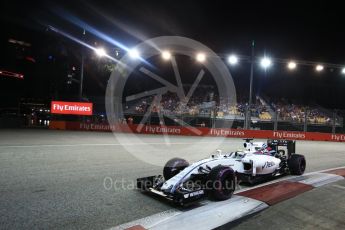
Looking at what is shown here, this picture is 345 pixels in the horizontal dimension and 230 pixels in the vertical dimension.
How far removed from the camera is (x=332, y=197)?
238 inches

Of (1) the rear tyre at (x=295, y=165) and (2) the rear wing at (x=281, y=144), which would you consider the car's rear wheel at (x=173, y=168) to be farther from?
(1) the rear tyre at (x=295, y=165)

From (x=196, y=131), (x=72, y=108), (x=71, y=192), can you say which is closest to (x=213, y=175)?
(x=71, y=192)

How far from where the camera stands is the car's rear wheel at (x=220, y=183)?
514 centimetres

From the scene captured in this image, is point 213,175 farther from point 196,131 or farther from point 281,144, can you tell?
point 196,131

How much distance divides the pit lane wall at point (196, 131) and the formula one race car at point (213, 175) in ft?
45.9

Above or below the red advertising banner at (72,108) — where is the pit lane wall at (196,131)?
below

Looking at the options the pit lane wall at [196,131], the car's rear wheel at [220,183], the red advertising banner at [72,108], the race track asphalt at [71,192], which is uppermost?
the red advertising banner at [72,108]

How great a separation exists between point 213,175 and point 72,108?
18.7 m

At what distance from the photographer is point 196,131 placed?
70.1 ft

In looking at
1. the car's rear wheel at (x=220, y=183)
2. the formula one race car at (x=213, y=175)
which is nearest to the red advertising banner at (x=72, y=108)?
the formula one race car at (x=213, y=175)

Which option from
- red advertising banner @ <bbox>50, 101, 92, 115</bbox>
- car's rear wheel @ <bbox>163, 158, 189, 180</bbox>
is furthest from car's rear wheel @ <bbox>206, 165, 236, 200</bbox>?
red advertising banner @ <bbox>50, 101, 92, 115</bbox>

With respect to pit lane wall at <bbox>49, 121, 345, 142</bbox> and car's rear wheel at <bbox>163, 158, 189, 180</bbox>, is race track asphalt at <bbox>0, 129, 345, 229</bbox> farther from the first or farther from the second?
pit lane wall at <bbox>49, 121, 345, 142</bbox>

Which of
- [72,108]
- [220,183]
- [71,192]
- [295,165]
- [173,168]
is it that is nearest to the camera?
[220,183]

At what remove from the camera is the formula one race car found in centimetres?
504
